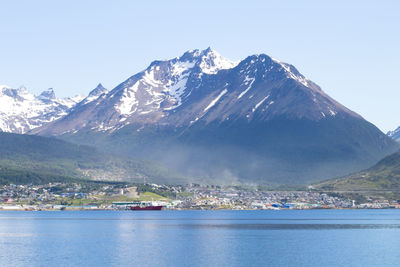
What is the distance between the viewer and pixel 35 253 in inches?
5846

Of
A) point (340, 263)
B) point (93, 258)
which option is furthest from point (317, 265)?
point (93, 258)

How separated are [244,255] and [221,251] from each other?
796 centimetres

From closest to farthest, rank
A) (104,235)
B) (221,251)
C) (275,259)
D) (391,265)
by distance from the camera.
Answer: (391,265) < (275,259) < (221,251) < (104,235)

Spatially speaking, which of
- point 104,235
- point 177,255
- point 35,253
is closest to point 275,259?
point 177,255

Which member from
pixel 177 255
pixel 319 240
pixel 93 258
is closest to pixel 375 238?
pixel 319 240

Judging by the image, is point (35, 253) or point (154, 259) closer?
point (154, 259)

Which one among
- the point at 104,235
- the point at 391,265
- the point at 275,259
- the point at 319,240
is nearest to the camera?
the point at 391,265

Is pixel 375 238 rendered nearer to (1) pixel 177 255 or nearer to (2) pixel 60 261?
(1) pixel 177 255

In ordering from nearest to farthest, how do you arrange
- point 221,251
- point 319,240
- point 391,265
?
1. point 391,265
2. point 221,251
3. point 319,240

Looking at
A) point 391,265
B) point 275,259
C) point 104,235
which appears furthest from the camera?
point 104,235

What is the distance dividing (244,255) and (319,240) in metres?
38.3

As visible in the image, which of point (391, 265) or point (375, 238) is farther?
point (375, 238)

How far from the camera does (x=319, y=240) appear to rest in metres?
178

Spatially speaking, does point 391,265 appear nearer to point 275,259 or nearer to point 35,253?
point 275,259
